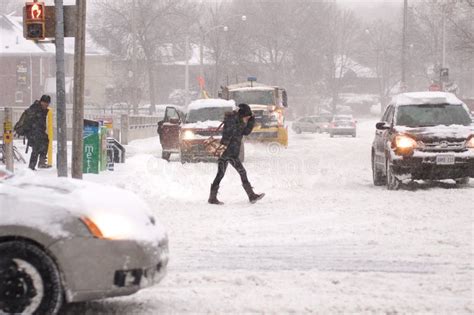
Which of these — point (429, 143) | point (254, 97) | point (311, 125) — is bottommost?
point (311, 125)

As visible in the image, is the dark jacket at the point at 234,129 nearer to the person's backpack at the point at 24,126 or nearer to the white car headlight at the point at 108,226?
the person's backpack at the point at 24,126

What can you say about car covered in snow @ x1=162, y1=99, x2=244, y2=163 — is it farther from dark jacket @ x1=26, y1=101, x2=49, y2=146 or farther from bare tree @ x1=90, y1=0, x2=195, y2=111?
bare tree @ x1=90, y1=0, x2=195, y2=111

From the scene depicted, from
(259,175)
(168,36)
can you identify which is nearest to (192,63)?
(168,36)

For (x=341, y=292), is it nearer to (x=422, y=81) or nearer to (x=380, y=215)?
(x=380, y=215)

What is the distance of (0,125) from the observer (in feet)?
107

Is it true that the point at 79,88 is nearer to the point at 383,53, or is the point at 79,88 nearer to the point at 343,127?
the point at 343,127

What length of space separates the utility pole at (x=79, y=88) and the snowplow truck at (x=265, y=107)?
15937 mm

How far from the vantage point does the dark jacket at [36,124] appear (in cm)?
1862

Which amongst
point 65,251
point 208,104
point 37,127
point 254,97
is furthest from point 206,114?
point 65,251

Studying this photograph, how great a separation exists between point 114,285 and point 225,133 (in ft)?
26.4

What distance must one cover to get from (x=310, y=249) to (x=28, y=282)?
13.3 feet

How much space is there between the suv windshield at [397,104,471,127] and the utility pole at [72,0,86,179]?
20.4 feet

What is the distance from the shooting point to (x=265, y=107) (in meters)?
29.4

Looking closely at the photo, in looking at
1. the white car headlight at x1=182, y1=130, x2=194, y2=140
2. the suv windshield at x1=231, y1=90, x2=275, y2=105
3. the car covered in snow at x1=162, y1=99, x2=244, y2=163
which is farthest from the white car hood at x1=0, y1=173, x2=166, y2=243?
the suv windshield at x1=231, y1=90, x2=275, y2=105
